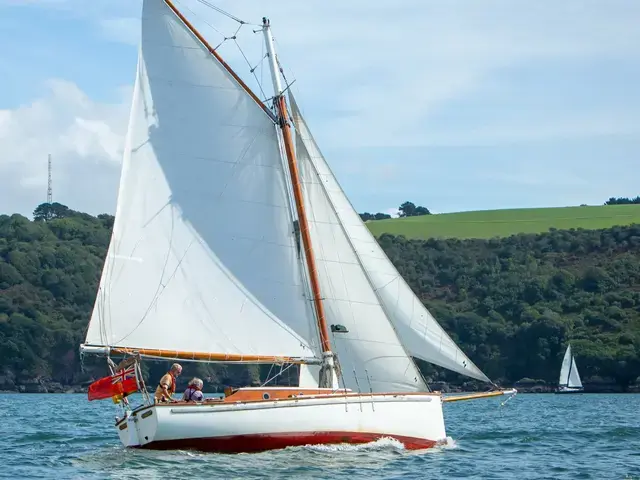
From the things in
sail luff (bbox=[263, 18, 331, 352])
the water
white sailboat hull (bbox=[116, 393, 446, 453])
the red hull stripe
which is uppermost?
sail luff (bbox=[263, 18, 331, 352])

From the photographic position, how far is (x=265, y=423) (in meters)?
34.8

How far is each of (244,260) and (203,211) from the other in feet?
6.16

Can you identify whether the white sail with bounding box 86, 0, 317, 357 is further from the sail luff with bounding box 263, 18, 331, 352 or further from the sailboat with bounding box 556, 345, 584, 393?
the sailboat with bounding box 556, 345, 584, 393

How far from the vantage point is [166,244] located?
37219 millimetres

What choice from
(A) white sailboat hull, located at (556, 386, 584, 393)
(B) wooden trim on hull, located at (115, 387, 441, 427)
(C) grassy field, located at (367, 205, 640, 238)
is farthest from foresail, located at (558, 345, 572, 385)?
(B) wooden trim on hull, located at (115, 387, 441, 427)

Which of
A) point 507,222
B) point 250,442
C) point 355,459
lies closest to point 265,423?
point 250,442

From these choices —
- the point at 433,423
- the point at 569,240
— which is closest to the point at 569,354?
the point at 569,240

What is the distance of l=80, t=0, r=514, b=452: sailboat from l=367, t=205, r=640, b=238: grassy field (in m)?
136

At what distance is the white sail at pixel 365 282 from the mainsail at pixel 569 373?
283 ft

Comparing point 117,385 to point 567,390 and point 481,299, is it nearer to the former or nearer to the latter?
point 567,390

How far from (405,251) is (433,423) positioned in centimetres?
12829

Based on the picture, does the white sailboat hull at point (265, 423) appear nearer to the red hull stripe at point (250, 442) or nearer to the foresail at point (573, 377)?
the red hull stripe at point (250, 442)

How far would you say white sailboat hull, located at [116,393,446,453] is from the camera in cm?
3438

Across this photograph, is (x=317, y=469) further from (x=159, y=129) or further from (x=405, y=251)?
(x=405, y=251)
